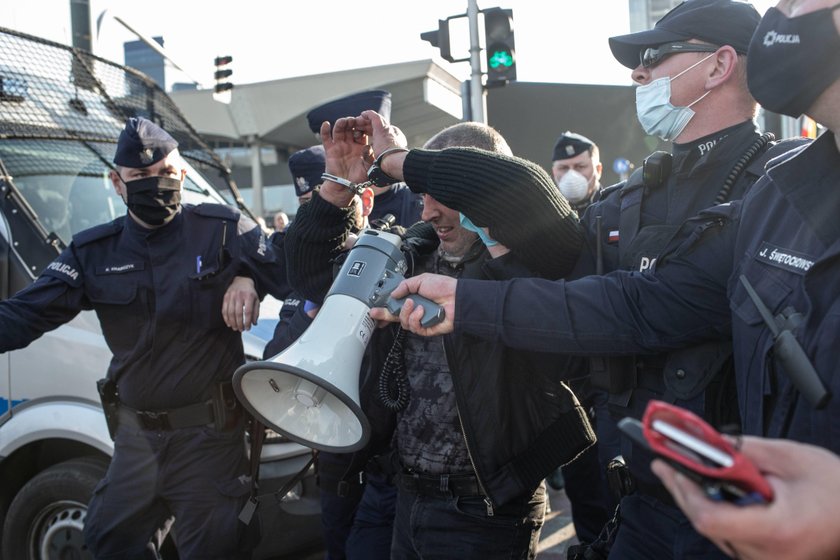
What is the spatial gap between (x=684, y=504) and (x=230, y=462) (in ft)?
8.25

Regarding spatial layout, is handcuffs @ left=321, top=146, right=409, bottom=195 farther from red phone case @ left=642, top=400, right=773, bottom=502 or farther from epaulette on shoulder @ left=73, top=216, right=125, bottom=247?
epaulette on shoulder @ left=73, top=216, right=125, bottom=247

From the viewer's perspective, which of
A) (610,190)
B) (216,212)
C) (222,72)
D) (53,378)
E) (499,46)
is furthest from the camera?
(222,72)

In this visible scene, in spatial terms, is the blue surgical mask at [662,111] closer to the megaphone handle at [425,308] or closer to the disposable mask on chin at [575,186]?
the megaphone handle at [425,308]

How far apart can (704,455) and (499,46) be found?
7.81 m

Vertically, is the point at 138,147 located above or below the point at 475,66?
below

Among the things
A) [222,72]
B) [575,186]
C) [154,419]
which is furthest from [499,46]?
[222,72]

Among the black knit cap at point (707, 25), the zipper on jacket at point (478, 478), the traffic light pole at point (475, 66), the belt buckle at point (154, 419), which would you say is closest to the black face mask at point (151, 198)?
the belt buckle at point (154, 419)

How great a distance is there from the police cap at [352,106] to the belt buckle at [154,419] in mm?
1336

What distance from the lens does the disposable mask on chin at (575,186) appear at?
5691 mm

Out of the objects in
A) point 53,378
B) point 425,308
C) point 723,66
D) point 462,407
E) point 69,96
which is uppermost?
point 69,96

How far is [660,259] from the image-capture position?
5.96ft

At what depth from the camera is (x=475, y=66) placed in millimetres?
8203

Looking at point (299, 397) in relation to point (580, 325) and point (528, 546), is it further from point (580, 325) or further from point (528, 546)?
point (528, 546)

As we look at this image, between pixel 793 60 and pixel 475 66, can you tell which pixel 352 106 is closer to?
pixel 793 60
